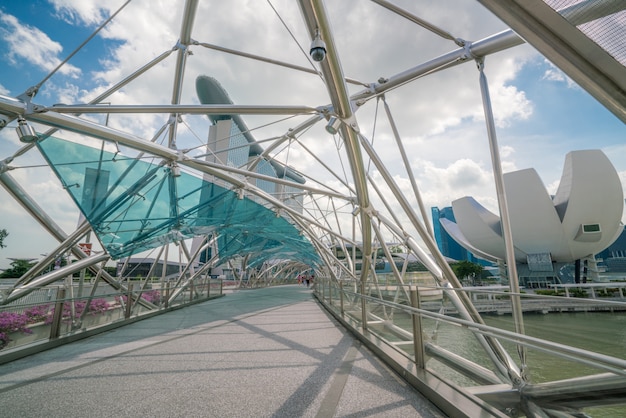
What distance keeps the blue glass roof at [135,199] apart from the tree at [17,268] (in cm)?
4193

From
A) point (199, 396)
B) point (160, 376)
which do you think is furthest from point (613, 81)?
point (160, 376)

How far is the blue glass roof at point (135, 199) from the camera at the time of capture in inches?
346

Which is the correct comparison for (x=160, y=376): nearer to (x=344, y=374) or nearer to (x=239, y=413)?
(x=239, y=413)

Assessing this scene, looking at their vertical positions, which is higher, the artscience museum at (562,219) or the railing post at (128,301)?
the artscience museum at (562,219)

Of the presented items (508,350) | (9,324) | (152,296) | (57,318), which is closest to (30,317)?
(9,324)

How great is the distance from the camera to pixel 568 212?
39469 millimetres

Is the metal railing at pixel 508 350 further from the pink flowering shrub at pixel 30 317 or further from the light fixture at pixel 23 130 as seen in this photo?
the light fixture at pixel 23 130

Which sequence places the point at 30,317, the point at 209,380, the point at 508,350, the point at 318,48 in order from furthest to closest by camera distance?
the point at 30,317 < the point at 209,380 < the point at 318,48 < the point at 508,350

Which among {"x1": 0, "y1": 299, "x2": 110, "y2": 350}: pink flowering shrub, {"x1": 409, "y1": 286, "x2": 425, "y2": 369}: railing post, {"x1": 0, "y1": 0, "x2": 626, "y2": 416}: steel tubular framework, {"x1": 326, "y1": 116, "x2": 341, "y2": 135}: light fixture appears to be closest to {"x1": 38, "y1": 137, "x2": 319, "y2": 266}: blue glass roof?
{"x1": 0, "y1": 0, "x2": 626, "y2": 416}: steel tubular framework

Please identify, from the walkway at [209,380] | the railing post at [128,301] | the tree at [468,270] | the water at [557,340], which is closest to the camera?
the water at [557,340]

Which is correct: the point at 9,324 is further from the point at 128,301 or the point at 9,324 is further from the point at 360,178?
the point at 360,178

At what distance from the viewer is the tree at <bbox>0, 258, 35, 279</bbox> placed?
40312 mm

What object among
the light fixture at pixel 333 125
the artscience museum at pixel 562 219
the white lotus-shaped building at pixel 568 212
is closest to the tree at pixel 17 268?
the light fixture at pixel 333 125

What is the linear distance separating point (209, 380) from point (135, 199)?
330 inches
